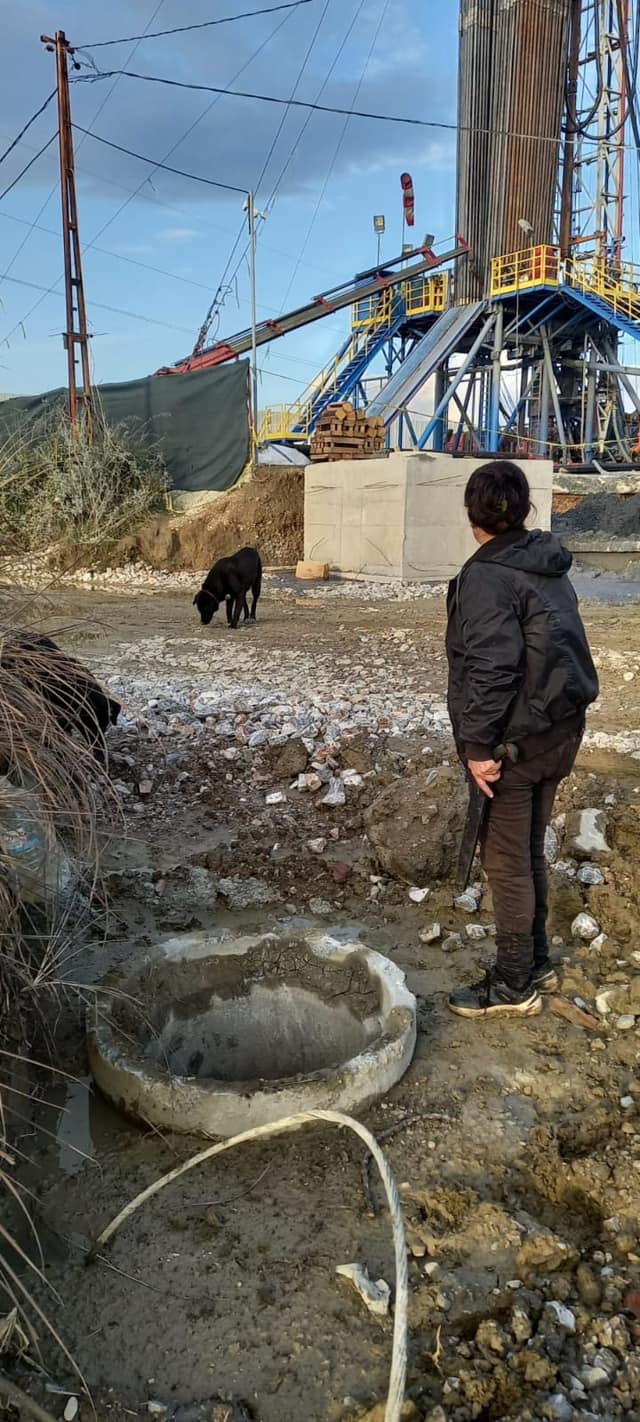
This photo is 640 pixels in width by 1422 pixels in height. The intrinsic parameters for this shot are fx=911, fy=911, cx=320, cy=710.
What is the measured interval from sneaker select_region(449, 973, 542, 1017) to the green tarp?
53.2 feet

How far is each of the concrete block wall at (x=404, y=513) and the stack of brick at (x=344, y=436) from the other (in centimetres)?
87

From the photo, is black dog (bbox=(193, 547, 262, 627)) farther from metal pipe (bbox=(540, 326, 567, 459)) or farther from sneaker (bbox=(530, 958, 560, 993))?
metal pipe (bbox=(540, 326, 567, 459))

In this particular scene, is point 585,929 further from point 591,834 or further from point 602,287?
point 602,287

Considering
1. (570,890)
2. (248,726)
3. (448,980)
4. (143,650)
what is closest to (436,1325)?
(448,980)

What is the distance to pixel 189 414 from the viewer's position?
1817cm

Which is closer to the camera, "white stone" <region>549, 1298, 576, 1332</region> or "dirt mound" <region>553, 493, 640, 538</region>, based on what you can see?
"white stone" <region>549, 1298, 576, 1332</region>

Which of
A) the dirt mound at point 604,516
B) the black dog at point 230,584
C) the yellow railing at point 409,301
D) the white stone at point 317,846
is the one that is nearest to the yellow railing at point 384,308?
the yellow railing at point 409,301

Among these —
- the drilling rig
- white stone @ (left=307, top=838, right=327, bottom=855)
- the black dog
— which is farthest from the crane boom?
white stone @ (left=307, top=838, right=327, bottom=855)

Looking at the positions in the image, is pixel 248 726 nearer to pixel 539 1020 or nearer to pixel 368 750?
pixel 368 750

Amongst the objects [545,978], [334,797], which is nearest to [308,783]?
[334,797]

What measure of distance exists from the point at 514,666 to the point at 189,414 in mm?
16755

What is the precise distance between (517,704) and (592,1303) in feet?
5.18

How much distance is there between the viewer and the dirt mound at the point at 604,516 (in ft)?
65.6

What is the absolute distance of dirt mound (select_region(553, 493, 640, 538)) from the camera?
65.6ft
